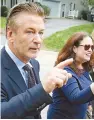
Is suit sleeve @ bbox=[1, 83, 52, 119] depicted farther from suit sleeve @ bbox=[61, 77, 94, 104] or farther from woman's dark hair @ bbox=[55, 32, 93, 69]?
woman's dark hair @ bbox=[55, 32, 93, 69]

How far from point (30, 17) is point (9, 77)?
0.23m

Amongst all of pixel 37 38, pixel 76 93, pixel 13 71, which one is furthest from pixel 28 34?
pixel 76 93

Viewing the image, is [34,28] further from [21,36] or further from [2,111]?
[2,111]

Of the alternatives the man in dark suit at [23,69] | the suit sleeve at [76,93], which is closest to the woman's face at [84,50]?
the suit sleeve at [76,93]

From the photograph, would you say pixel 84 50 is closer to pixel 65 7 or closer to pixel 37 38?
pixel 37 38

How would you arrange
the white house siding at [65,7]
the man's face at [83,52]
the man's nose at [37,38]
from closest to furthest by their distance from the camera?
the man's nose at [37,38] → the man's face at [83,52] → the white house siding at [65,7]

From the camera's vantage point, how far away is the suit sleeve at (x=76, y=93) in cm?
149

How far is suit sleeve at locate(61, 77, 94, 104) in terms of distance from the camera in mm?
1493

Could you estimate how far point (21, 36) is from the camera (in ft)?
3.61

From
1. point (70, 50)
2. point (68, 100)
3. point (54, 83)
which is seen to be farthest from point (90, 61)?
point (54, 83)

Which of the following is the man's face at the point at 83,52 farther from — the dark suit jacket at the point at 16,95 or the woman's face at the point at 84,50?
the dark suit jacket at the point at 16,95

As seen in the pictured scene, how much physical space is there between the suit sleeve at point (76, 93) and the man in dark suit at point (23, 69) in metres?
0.37

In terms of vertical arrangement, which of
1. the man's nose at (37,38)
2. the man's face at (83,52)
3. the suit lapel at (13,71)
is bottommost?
the man's face at (83,52)

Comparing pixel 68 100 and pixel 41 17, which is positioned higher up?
pixel 41 17
